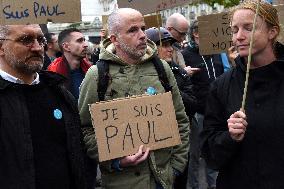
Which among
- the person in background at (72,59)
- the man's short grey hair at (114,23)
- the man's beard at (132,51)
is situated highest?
the man's short grey hair at (114,23)

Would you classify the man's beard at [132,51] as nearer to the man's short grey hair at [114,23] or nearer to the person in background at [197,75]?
the man's short grey hair at [114,23]

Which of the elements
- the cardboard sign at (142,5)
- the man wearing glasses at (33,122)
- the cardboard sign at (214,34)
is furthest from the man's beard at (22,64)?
the cardboard sign at (214,34)

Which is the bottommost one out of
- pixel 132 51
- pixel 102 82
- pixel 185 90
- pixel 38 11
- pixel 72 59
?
pixel 185 90

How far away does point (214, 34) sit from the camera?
16.4 ft

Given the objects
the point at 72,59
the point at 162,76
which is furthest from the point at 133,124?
the point at 72,59

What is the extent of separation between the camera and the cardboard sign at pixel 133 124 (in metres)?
3.09

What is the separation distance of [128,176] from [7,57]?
1.13 meters

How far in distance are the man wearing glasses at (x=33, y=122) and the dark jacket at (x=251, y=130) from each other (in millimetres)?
839

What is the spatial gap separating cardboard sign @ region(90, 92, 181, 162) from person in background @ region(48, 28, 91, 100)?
2011mm

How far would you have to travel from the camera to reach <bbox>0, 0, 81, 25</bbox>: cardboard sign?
9.90 feet

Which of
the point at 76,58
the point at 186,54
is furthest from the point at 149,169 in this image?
the point at 186,54

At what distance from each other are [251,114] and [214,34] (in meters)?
2.30

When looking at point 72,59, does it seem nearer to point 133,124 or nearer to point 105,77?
point 105,77

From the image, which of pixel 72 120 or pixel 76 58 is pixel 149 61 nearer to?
pixel 72 120
